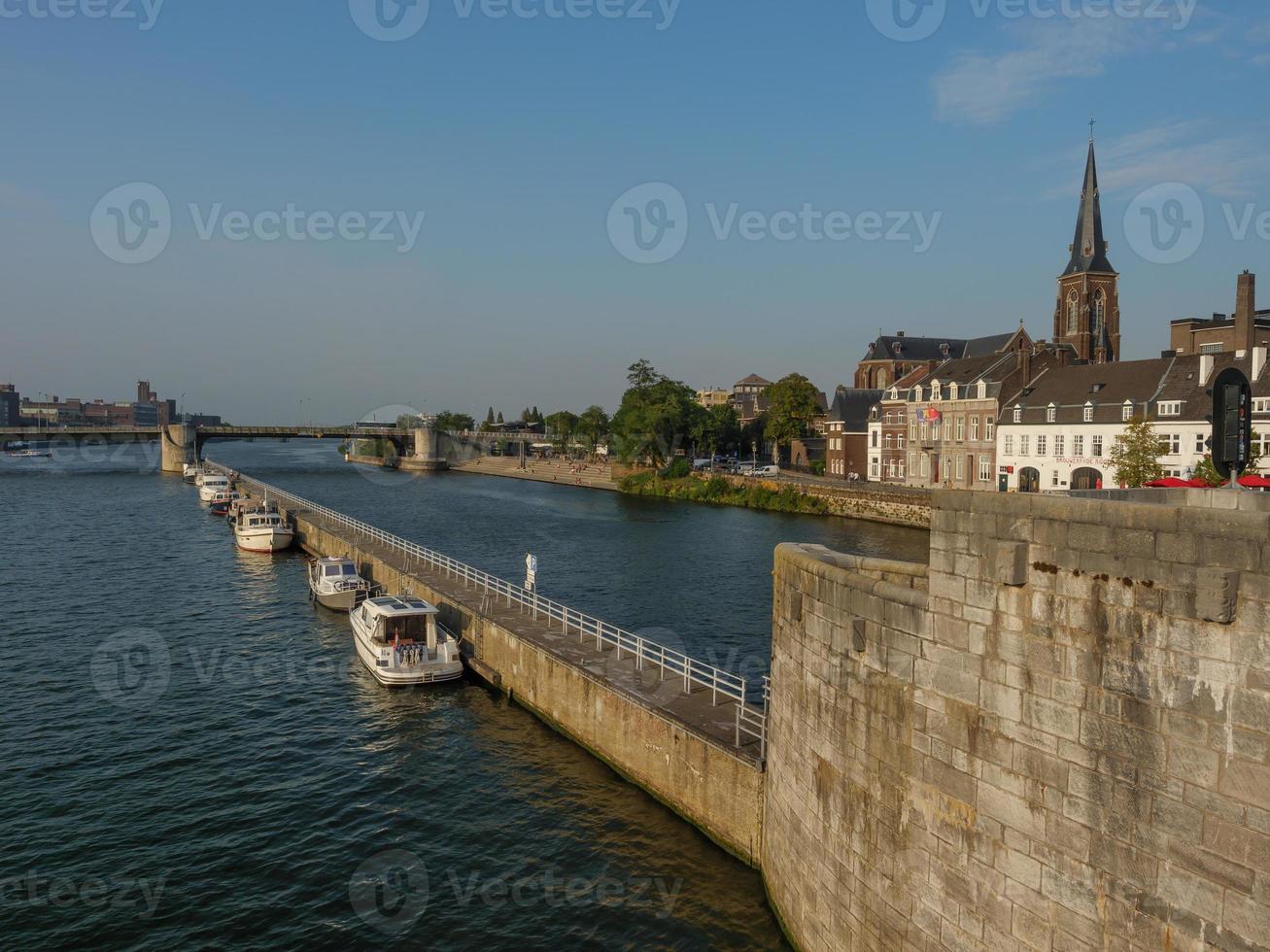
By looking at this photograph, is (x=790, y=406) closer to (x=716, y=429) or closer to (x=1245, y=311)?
(x=716, y=429)

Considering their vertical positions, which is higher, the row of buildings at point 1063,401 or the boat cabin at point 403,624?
the row of buildings at point 1063,401

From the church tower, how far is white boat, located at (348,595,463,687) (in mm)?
101137

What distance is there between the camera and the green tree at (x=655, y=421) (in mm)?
124438

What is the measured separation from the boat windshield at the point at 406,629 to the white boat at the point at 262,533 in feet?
104

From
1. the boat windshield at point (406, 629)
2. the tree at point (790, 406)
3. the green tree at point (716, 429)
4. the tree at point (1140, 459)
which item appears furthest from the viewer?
the green tree at point (716, 429)

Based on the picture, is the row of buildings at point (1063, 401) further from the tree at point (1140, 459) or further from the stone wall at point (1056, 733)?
the stone wall at point (1056, 733)

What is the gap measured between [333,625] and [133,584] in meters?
16.0

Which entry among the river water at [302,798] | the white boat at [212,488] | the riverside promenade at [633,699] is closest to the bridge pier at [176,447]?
the white boat at [212,488]

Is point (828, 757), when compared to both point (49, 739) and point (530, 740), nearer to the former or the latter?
point (530, 740)

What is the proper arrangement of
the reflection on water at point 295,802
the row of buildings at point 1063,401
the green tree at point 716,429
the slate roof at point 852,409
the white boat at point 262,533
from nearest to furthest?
the reflection on water at point 295,802 → the white boat at point 262,533 → the row of buildings at point 1063,401 → the slate roof at point 852,409 → the green tree at point 716,429

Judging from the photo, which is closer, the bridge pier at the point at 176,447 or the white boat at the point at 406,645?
the white boat at the point at 406,645

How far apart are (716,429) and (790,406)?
59.3ft

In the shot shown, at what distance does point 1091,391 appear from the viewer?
235 feet

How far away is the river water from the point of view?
648 inches
